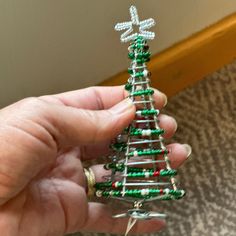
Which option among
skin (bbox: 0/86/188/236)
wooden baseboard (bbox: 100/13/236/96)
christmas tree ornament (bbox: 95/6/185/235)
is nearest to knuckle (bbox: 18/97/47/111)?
skin (bbox: 0/86/188/236)

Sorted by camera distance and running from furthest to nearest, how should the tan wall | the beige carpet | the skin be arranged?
1. the beige carpet
2. the tan wall
3. the skin

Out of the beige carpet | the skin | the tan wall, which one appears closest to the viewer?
the skin

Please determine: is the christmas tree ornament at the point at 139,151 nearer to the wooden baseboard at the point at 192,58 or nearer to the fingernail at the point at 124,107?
the fingernail at the point at 124,107

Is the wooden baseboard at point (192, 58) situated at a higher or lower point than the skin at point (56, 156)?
higher

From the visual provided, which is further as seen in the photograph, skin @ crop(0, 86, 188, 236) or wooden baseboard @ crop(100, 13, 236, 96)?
wooden baseboard @ crop(100, 13, 236, 96)

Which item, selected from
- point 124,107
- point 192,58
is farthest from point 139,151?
point 192,58

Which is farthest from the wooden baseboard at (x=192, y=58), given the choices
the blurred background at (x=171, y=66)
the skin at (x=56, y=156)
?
the skin at (x=56, y=156)

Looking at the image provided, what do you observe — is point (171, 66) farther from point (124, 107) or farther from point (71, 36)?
point (124, 107)

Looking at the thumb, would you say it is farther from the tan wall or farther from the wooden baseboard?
the wooden baseboard
